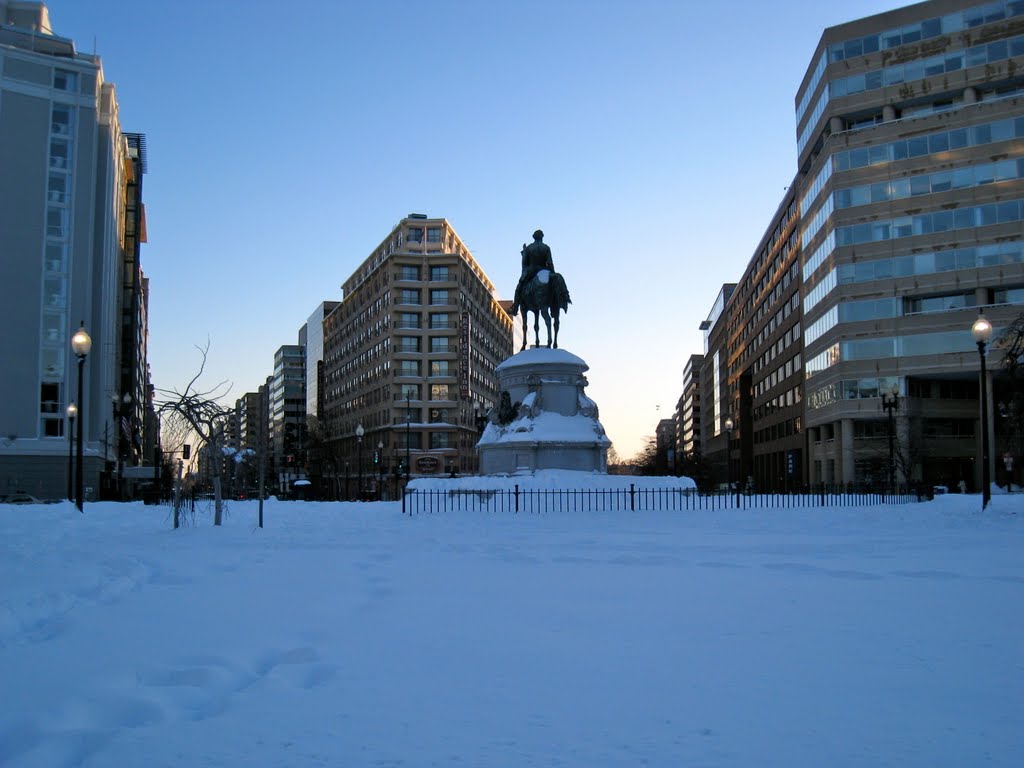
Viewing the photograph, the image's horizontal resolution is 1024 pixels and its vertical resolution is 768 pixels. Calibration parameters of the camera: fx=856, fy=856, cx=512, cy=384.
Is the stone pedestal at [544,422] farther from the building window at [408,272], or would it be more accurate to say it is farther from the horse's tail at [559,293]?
the building window at [408,272]

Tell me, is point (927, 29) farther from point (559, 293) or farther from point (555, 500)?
point (555, 500)

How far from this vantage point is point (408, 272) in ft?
340

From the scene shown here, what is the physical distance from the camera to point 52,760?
156 inches

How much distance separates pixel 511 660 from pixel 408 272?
99.7 metres

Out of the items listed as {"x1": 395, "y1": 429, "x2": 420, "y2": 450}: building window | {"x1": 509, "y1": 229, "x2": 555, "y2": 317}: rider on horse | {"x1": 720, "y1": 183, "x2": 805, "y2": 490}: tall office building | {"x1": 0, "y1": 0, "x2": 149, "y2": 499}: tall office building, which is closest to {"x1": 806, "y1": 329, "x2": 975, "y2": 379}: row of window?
{"x1": 720, "y1": 183, "x2": 805, "y2": 490}: tall office building

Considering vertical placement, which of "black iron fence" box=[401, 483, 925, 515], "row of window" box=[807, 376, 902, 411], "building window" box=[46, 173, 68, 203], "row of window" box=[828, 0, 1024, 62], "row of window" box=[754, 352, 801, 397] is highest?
"row of window" box=[828, 0, 1024, 62]

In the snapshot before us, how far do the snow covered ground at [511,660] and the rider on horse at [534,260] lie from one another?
21091 millimetres

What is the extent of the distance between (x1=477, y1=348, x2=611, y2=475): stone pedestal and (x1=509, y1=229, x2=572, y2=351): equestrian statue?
70.3 inches

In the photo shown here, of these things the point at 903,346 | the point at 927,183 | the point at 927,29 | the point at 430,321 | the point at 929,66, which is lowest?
the point at 903,346

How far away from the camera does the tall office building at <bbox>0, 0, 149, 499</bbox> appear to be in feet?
179

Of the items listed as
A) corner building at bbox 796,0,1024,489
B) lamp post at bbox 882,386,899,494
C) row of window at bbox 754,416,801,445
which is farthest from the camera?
row of window at bbox 754,416,801,445

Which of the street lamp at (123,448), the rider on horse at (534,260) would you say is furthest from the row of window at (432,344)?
the rider on horse at (534,260)

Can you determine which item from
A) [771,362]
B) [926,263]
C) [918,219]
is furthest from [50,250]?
[771,362]

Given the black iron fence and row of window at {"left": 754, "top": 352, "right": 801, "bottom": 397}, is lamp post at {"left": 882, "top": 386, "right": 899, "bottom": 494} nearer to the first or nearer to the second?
the black iron fence
